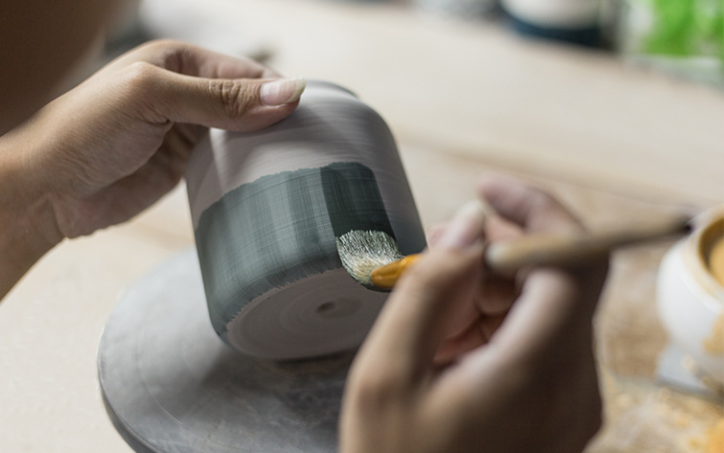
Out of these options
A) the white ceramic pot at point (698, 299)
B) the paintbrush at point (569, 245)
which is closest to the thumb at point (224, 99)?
the paintbrush at point (569, 245)

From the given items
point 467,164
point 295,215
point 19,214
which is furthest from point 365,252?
point 467,164

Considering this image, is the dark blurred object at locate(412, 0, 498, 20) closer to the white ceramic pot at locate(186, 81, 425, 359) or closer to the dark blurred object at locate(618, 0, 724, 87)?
the dark blurred object at locate(618, 0, 724, 87)

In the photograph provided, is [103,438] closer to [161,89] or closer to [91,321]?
[91,321]

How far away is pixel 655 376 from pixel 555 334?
37 cm

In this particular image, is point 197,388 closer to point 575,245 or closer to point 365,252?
point 365,252

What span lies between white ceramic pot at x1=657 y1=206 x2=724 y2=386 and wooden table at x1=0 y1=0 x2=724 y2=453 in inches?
2.0

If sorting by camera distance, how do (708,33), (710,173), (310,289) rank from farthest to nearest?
(708,33), (710,173), (310,289)

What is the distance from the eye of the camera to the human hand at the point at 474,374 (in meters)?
0.42

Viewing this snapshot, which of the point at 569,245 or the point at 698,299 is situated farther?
the point at 698,299

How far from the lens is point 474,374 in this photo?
44 centimetres

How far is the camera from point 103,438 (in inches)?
26.0

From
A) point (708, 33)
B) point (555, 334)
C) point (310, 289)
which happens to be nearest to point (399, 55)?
point (708, 33)

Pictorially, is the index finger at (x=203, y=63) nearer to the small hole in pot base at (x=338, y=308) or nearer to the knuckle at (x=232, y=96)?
the knuckle at (x=232, y=96)

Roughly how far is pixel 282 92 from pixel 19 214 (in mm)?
320
